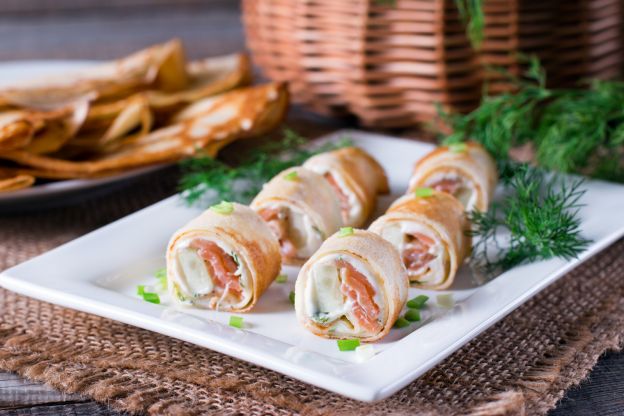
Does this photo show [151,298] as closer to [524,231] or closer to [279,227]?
[279,227]

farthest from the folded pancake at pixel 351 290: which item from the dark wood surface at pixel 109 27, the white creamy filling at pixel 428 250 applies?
the dark wood surface at pixel 109 27

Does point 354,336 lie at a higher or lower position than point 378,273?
lower

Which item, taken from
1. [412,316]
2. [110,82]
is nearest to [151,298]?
[412,316]

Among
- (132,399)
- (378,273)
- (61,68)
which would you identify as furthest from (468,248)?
(61,68)

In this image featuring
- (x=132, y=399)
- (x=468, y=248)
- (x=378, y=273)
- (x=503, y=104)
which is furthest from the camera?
(x=503, y=104)

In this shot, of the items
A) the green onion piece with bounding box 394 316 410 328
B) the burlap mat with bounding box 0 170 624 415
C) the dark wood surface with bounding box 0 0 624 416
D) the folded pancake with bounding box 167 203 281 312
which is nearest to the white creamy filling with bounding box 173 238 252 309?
the folded pancake with bounding box 167 203 281 312

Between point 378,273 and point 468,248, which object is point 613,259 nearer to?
point 468,248
